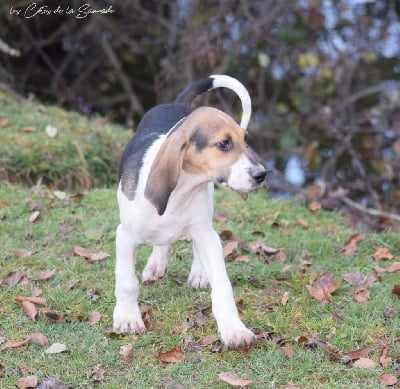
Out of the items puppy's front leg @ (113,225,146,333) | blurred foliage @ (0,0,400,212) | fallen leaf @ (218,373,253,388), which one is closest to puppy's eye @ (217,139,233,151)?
puppy's front leg @ (113,225,146,333)

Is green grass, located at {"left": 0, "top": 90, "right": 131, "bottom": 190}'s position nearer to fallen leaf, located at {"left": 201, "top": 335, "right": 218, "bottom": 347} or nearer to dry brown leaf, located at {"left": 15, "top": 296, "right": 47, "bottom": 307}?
dry brown leaf, located at {"left": 15, "top": 296, "right": 47, "bottom": 307}

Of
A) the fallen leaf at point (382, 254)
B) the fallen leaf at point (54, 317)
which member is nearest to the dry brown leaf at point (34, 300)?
the fallen leaf at point (54, 317)

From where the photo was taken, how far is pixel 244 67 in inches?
436

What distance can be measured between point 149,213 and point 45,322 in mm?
974

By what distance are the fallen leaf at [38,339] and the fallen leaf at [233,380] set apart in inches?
40.6

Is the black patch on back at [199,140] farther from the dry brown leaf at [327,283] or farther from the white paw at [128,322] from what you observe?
the dry brown leaf at [327,283]

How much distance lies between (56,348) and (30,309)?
1.71ft

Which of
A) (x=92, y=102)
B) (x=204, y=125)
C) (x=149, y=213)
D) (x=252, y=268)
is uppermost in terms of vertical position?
(x=204, y=125)

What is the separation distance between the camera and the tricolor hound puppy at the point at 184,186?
3945mm

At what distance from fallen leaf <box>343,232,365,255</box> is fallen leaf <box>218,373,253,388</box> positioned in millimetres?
2208

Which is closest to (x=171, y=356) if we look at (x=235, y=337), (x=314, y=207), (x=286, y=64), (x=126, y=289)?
(x=235, y=337)

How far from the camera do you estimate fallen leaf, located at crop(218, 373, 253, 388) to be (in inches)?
155

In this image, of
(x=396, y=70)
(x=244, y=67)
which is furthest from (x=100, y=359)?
(x=396, y=70)

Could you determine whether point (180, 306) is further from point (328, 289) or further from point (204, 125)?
point (204, 125)
